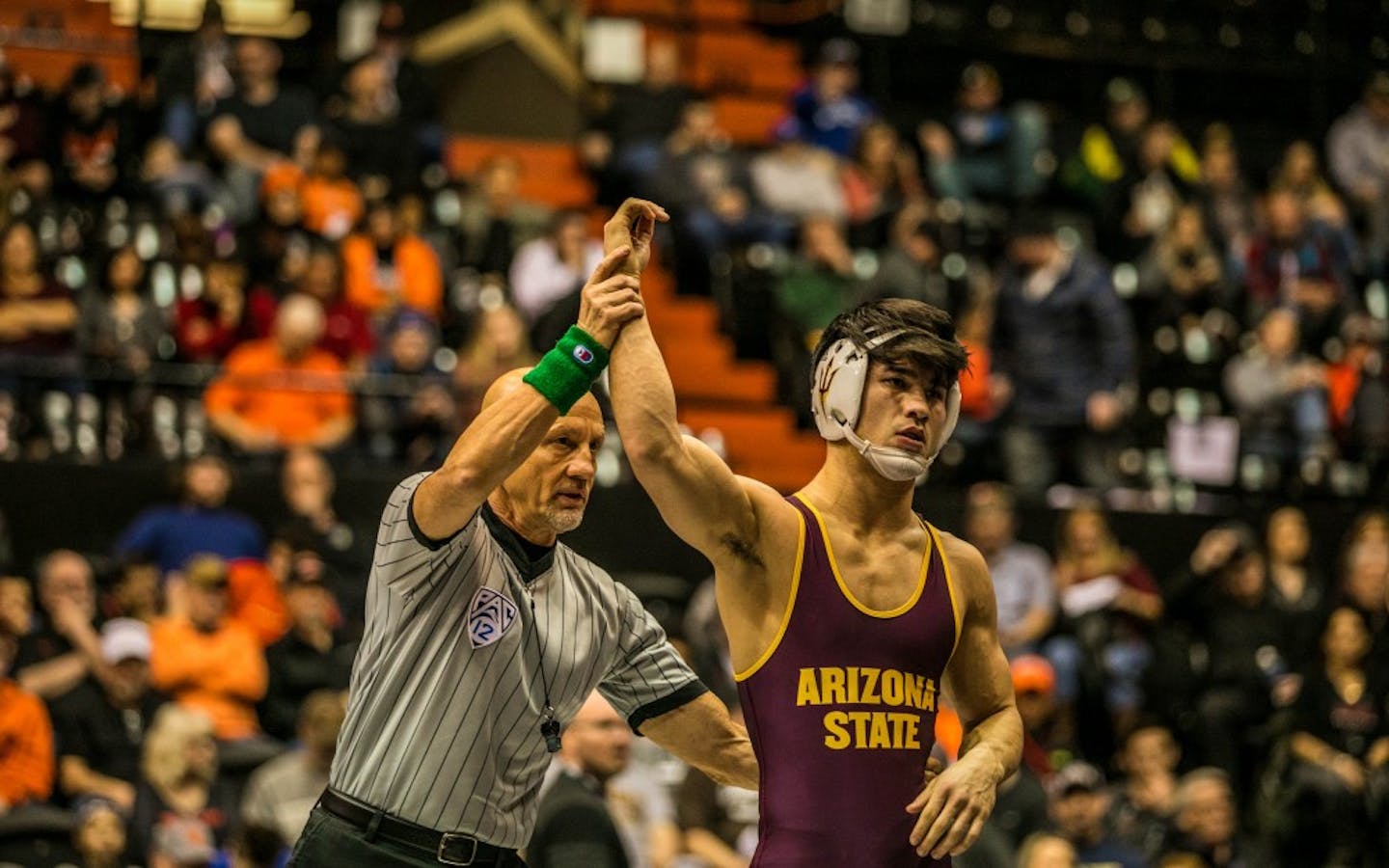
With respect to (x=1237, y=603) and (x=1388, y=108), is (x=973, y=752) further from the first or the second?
(x=1388, y=108)

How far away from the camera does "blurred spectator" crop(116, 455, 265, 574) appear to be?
12.4m

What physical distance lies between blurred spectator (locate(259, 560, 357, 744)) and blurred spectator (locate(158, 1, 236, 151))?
4814mm

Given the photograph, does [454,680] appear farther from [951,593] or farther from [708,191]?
[708,191]

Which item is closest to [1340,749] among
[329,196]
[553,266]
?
[553,266]

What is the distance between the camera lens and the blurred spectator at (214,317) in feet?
45.3

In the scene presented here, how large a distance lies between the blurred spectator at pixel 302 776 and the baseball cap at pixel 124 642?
1683mm

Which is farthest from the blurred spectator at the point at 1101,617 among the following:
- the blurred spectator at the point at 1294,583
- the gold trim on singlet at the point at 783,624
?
the gold trim on singlet at the point at 783,624

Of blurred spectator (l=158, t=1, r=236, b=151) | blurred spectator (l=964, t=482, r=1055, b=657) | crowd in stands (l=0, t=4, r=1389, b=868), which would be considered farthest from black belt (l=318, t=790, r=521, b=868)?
blurred spectator (l=158, t=1, r=236, b=151)

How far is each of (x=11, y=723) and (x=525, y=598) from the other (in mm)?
5550

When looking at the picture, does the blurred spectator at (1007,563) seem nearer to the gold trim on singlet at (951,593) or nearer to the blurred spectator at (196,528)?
the blurred spectator at (196,528)

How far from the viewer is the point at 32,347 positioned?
13.4 metres

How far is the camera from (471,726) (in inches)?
225

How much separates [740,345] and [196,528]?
500 cm

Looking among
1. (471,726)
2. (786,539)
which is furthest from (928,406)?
(471,726)
